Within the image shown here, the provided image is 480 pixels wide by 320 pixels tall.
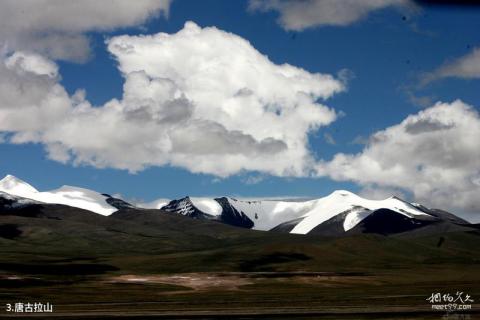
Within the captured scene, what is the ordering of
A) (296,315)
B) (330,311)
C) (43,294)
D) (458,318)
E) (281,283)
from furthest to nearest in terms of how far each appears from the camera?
(281,283)
(43,294)
(330,311)
(296,315)
(458,318)

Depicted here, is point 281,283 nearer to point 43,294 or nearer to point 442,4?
point 43,294

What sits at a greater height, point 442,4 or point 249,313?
point 442,4

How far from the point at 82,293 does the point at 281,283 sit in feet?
204

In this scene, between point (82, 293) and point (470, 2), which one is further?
point (82, 293)

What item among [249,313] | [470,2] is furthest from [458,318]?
[470,2]

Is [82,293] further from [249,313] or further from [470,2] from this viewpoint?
[470,2]

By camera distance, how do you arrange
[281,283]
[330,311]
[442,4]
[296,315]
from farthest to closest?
[281,283] → [330,311] → [296,315] → [442,4]

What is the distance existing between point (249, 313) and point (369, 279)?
119294 mm

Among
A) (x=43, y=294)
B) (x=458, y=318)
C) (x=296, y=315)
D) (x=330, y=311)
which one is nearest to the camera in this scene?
(x=458, y=318)

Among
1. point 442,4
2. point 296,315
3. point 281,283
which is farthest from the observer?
point 281,283

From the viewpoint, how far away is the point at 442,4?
10.0 metres

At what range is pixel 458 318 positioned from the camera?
249ft

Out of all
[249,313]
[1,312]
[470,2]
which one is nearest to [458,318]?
[249,313]

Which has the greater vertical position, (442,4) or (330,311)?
(442,4)
